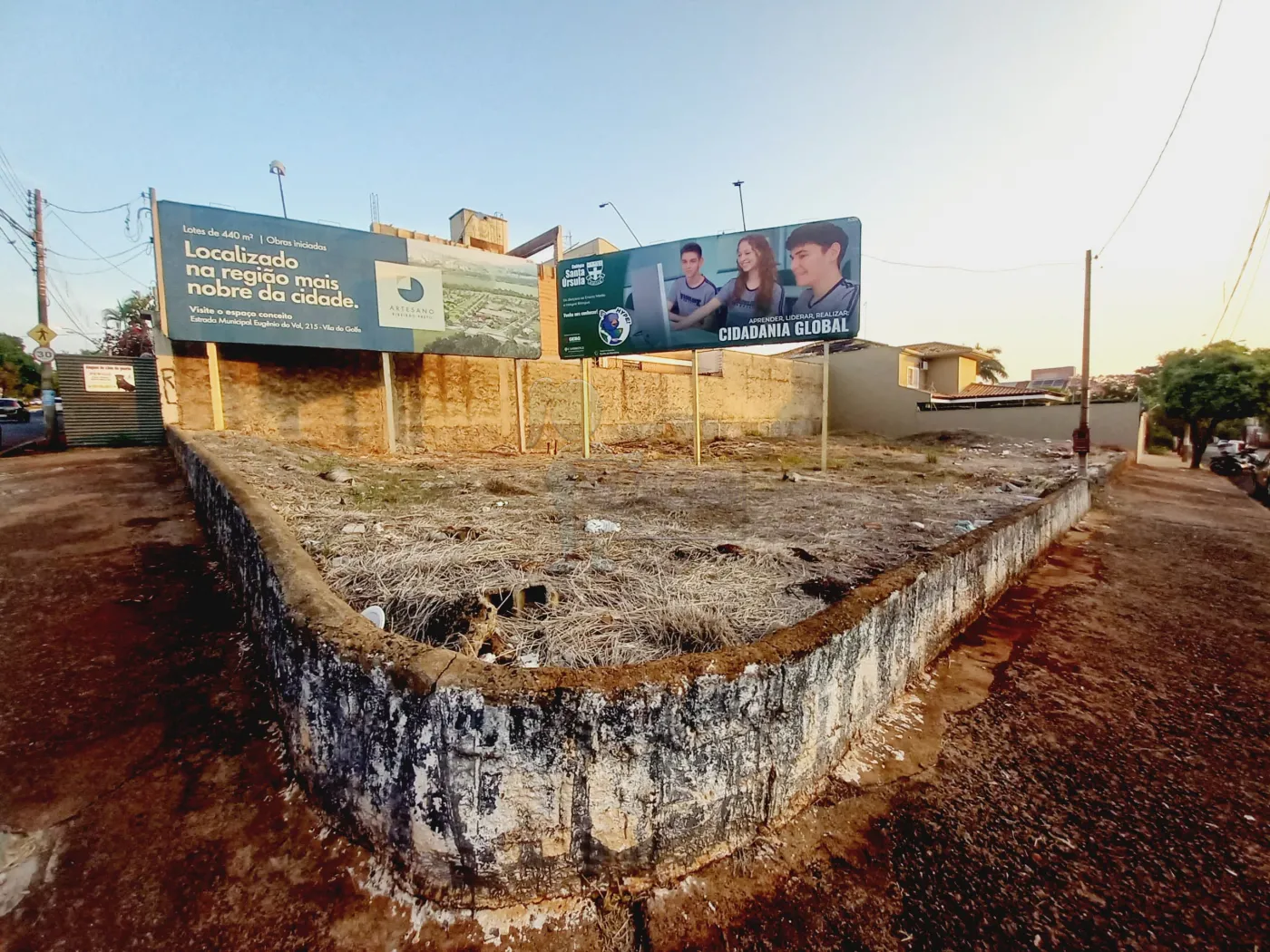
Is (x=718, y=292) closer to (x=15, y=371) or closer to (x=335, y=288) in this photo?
(x=335, y=288)

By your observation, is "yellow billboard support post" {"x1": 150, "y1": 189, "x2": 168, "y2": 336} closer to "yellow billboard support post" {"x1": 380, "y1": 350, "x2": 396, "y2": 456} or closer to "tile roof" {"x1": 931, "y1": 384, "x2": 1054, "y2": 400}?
"yellow billboard support post" {"x1": 380, "y1": 350, "x2": 396, "y2": 456}

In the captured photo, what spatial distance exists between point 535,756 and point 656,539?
237 cm

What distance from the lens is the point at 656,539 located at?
375 cm

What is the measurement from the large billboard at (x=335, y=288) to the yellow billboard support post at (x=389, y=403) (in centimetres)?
33

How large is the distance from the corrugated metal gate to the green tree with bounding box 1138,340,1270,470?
84.5ft

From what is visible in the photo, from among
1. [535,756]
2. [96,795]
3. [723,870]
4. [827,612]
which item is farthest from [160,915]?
[827,612]

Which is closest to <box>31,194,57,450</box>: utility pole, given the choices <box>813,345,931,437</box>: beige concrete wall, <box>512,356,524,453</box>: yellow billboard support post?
<box>512,356,524,453</box>: yellow billboard support post

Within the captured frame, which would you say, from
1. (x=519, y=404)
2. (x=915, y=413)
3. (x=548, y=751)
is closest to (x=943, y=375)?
(x=915, y=413)

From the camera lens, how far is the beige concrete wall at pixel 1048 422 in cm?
1775

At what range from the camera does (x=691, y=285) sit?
376 inches

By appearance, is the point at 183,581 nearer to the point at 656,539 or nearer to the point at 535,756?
the point at 656,539

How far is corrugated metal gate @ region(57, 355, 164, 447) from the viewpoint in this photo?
32.1 feet

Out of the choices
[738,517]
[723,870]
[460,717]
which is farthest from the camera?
[738,517]

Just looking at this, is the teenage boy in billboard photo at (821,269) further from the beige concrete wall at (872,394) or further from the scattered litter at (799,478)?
the beige concrete wall at (872,394)
